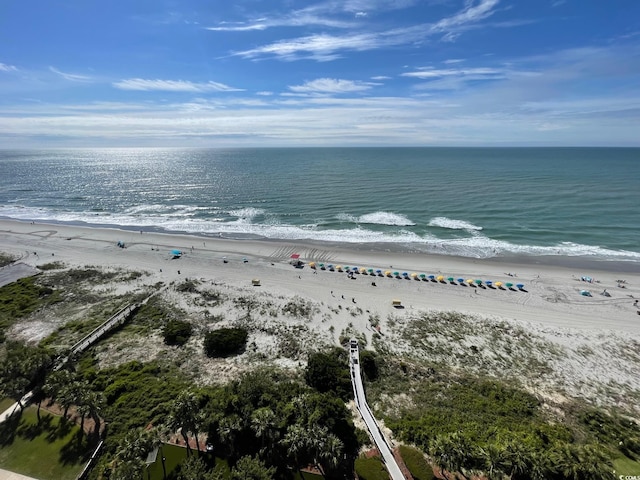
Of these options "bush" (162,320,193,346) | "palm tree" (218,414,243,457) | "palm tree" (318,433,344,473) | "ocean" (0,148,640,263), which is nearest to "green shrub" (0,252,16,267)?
"ocean" (0,148,640,263)

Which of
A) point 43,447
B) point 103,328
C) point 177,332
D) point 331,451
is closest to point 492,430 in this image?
point 331,451

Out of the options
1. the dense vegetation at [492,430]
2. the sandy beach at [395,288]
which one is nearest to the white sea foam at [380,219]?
the sandy beach at [395,288]

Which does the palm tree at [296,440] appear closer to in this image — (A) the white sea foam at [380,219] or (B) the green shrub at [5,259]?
(A) the white sea foam at [380,219]

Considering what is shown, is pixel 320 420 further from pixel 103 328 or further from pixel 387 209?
pixel 387 209

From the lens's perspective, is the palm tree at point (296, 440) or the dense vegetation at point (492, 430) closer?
the dense vegetation at point (492, 430)

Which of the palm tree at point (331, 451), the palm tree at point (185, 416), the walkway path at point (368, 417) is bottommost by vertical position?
the walkway path at point (368, 417)

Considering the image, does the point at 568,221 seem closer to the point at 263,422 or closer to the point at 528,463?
the point at 528,463
